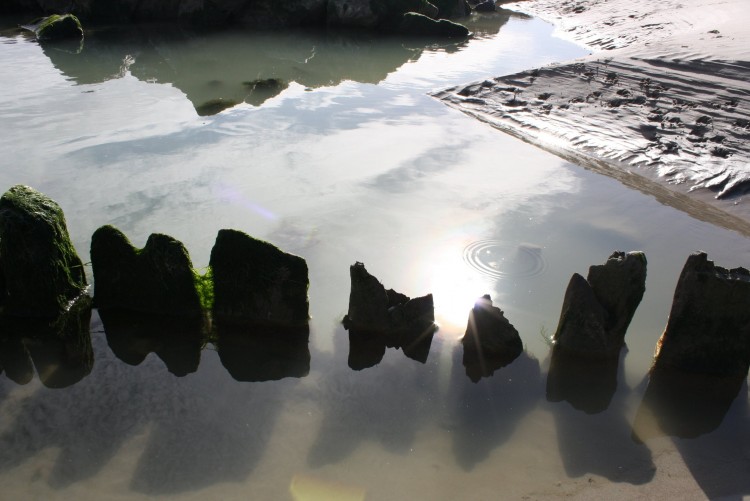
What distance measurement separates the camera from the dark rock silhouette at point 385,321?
560 cm

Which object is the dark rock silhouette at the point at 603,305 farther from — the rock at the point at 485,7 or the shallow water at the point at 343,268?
the rock at the point at 485,7

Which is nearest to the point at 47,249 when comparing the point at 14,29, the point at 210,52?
the point at 210,52

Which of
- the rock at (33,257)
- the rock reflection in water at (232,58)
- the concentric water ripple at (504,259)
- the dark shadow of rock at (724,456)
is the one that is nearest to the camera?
the dark shadow of rock at (724,456)

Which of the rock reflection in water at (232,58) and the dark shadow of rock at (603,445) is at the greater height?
the dark shadow of rock at (603,445)

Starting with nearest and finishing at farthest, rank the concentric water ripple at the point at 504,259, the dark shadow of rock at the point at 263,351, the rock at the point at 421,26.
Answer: the dark shadow of rock at the point at 263,351
the concentric water ripple at the point at 504,259
the rock at the point at 421,26

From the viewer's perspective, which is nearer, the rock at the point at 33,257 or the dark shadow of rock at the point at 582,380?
the dark shadow of rock at the point at 582,380

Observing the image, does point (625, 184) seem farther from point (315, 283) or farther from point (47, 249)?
point (47, 249)

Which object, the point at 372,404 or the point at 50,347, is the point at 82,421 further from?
the point at 372,404

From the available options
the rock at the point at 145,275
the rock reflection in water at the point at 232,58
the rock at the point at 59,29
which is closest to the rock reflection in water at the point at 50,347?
the rock at the point at 145,275

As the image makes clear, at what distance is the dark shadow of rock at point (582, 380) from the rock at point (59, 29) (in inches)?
740

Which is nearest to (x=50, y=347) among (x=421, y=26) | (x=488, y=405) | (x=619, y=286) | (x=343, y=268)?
(x=343, y=268)

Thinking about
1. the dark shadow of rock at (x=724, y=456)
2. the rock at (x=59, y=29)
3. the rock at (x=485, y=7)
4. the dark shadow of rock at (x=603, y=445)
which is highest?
the dark shadow of rock at (x=724, y=456)

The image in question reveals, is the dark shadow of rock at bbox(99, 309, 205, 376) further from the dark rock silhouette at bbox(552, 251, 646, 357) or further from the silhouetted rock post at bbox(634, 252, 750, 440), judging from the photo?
the silhouetted rock post at bbox(634, 252, 750, 440)

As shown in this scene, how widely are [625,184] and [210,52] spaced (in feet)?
42.4
